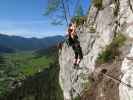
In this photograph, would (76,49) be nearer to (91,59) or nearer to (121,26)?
(91,59)

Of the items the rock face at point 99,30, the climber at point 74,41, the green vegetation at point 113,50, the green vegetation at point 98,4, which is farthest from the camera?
the green vegetation at point 98,4

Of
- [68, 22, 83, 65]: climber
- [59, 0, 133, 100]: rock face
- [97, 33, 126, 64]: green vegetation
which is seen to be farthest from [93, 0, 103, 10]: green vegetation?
[97, 33, 126, 64]: green vegetation

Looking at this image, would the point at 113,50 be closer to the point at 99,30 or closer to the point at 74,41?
the point at 74,41

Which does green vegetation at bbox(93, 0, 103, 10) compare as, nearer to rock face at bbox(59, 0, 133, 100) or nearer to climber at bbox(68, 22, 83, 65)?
rock face at bbox(59, 0, 133, 100)

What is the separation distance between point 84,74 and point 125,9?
7.54 meters

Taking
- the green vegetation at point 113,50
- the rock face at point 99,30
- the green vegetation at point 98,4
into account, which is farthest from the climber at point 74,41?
the green vegetation at point 98,4

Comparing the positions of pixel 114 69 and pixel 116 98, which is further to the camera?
pixel 114 69

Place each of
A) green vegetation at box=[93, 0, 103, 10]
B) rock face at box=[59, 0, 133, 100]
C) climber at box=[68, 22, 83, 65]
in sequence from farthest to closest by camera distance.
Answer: green vegetation at box=[93, 0, 103, 10] → climber at box=[68, 22, 83, 65] → rock face at box=[59, 0, 133, 100]

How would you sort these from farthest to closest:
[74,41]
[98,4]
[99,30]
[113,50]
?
[98,4] < [99,30] < [74,41] < [113,50]

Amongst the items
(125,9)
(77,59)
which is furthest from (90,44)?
(125,9)

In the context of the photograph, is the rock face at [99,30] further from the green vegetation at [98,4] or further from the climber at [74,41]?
the climber at [74,41]

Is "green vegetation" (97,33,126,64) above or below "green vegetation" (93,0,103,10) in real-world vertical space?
below

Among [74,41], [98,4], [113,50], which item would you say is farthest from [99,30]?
[113,50]

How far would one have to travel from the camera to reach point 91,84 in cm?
2964
